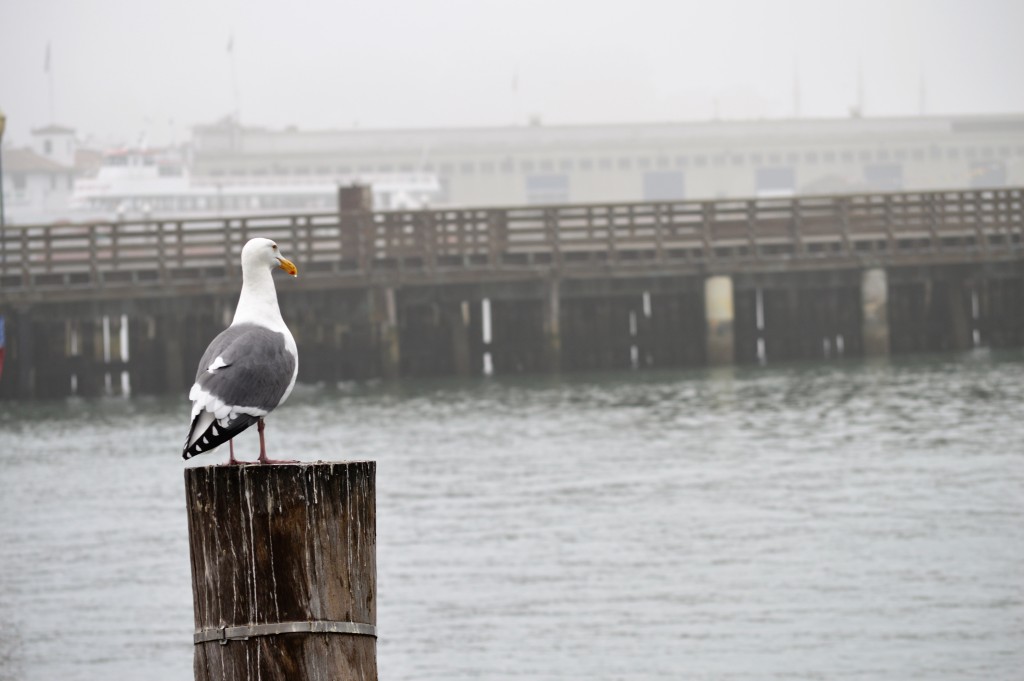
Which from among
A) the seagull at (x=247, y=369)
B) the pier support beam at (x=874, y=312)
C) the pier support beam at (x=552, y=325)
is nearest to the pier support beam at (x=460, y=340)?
the pier support beam at (x=552, y=325)

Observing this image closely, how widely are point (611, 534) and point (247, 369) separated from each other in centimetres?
1239

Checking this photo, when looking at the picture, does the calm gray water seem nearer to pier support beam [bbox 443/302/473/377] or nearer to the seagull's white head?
pier support beam [bbox 443/302/473/377]

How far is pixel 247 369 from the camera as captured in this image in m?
7.17

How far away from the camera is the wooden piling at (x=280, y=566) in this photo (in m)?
6.42

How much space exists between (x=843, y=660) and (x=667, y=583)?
130 inches

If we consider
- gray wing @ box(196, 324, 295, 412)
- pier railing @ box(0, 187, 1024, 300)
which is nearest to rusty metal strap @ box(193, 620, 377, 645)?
gray wing @ box(196, 324, 295, 412)

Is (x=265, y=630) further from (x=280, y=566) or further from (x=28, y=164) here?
(x=28, y=164)

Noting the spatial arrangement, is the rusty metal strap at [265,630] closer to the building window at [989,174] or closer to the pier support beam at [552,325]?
the pier support beam at [552,325]

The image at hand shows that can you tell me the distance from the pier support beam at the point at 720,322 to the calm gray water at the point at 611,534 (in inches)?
148

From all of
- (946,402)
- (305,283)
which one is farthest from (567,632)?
(305,283)

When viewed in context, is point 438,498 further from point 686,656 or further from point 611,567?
point 686,656

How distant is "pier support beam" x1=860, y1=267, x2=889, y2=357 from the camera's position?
132 ft

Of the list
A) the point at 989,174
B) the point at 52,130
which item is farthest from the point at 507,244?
the point at 989,174

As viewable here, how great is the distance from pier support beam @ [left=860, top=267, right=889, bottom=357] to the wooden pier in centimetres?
5
